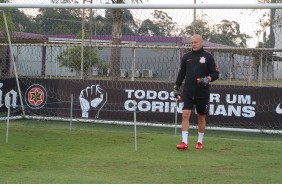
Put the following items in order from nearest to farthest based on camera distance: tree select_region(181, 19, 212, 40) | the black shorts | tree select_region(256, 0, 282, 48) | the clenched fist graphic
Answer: the black shorts < tree select_region(256, 0, 282, 48) < tree select_region(181, 19, 212, 40) < the clenched fist graphic

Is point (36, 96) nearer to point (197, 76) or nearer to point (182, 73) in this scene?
point (182, 73)

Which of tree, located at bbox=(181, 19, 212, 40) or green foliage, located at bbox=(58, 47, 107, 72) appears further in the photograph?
green foliage, located at bbox=(58, 47, 107, 72)

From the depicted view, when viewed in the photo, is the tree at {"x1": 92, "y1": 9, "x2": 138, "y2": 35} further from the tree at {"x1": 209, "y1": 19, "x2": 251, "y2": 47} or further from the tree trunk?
the tree at {"x1": 209, "y1": 19, "x2": 251, "y2": 47}

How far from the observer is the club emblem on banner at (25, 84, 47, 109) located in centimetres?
1426

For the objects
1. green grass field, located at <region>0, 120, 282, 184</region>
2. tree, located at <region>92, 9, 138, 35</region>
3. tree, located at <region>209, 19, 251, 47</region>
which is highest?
tree, located at <region>92, 9, 138, 35</region>

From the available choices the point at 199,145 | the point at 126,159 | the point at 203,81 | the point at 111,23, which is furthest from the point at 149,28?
the point at 126,159

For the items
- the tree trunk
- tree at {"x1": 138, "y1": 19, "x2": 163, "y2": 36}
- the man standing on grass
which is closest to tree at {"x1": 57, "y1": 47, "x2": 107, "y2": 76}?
the tree trunk

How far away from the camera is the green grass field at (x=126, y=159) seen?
664cm

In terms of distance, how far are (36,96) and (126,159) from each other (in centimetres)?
690

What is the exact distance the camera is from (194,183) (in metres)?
6.41

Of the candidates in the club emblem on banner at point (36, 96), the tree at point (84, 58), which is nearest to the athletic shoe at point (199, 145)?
the tree at point (84, 58)

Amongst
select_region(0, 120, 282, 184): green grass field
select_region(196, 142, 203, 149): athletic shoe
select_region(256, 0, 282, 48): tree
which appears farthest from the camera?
select_region(256, 0, 282, 48): tree

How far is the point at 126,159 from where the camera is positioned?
7980 millimetres

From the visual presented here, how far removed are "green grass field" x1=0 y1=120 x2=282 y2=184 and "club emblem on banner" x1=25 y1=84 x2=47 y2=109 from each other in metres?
2.65
